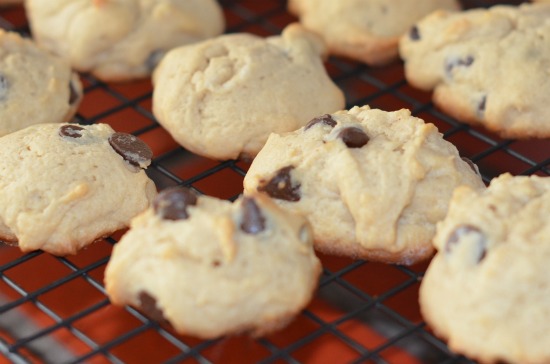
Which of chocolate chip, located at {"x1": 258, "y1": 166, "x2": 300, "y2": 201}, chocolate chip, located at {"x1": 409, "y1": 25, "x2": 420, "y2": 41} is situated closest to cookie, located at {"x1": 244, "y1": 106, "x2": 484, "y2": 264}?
chocolate chip, located at {"x1": 258, "y1": 166, "x2": 300, "y2": 201}

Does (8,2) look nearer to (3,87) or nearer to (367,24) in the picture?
(3,87)

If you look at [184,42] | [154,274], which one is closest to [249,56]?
[184,42]

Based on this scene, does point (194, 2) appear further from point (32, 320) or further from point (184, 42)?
point (32, 320)

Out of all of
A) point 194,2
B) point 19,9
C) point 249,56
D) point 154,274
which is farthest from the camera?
point 19,9

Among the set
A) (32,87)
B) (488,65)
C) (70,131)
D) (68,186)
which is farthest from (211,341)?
(488,65)

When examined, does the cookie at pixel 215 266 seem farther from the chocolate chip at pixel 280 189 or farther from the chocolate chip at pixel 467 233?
the chocolate chip at pixel 467 233
